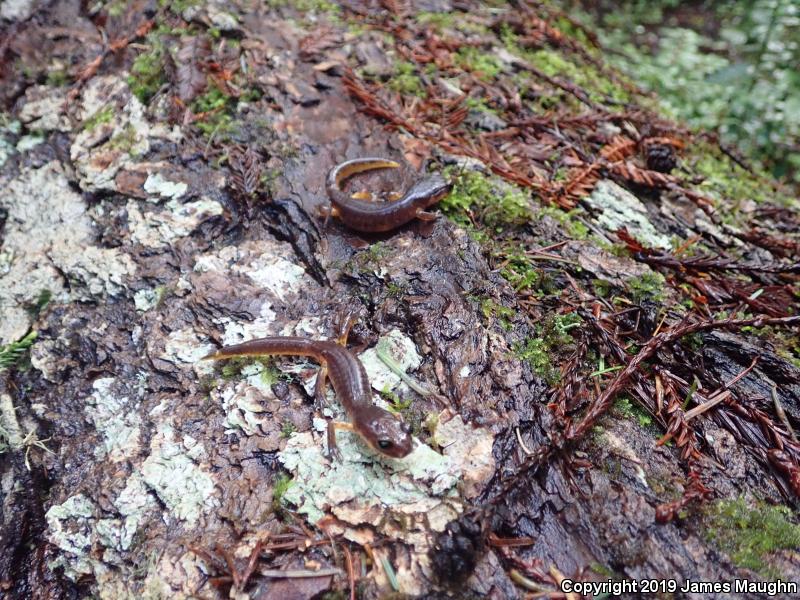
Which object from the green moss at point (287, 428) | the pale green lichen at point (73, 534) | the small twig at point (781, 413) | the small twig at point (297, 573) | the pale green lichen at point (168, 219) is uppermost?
the pale green lichen at point (168, 219)

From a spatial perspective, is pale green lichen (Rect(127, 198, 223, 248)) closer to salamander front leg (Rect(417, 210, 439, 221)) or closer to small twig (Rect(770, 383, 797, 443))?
salamander front leg (Rect(417, 210, 439, 221))

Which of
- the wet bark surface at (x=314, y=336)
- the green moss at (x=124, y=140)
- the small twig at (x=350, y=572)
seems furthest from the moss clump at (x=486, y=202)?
the green moss at (x=124, y=140)

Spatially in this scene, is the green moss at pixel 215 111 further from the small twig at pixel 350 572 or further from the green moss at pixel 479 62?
the small twig at pixel 350 572

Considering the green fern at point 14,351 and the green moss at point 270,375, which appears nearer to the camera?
the green moss at point 270,375

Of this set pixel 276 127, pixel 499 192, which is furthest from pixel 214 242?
pixel 499 192

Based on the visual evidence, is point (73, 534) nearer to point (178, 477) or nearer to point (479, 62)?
point (178, 477)

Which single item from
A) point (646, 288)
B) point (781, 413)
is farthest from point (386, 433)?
point (781, 413)

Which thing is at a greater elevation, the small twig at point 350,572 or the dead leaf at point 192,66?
the dead leaf at point 192,66
